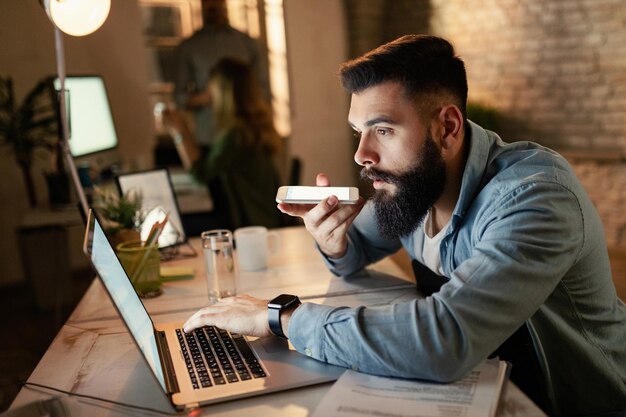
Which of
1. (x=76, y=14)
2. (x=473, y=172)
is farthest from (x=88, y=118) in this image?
(x=473, y=172)

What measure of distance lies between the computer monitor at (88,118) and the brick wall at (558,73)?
2.65 m

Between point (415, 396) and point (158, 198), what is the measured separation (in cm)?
127

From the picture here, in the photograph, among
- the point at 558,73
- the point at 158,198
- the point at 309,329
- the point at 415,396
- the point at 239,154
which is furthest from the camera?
the point at 558,73

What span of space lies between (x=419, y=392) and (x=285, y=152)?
4.32 meters

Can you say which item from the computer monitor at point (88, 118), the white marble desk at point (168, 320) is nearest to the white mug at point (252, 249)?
the white marble desk at point (168, 320)

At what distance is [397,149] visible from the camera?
126cm

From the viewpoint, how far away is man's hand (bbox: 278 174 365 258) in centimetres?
142

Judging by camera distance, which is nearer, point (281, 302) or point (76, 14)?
point (281, 302)

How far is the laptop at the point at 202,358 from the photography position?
98cm

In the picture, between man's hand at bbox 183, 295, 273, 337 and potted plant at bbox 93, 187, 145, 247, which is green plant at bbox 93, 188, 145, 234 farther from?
man's hand at bbox 183, 295, 273, 337

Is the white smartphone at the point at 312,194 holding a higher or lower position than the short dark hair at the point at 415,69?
lower

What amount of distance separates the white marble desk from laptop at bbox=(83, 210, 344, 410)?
0.08 feet

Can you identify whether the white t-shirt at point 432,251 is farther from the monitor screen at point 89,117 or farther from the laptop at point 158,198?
the monitor screen at point 89,117

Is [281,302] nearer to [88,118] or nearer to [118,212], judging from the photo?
[118,212]
